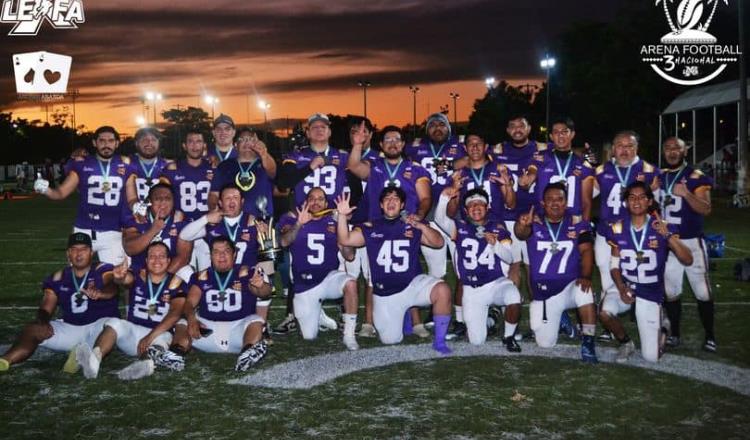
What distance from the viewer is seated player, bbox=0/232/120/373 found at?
6203mm

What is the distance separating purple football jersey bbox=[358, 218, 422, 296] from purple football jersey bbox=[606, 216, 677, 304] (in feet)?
5.83

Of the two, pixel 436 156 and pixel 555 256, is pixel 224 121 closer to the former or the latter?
pixel 436 156

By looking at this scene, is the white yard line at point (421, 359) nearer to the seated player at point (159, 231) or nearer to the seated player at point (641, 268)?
the seated player at point (641, 268)

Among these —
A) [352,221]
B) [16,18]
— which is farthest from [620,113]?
[352,221]

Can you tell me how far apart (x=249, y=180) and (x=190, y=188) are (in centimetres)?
66

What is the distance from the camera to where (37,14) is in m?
26.5

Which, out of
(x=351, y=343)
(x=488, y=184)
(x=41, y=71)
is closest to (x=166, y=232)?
(x=351, y=343)

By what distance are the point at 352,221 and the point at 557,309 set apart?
7.48ft

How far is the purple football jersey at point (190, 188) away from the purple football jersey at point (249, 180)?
19 centimetres

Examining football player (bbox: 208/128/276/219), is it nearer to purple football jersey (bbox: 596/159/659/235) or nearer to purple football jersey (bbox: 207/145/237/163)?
purple football jersey (bbox: 207/145/237/163)

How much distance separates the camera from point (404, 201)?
6.89m

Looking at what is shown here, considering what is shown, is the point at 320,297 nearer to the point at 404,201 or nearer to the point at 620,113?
the point at 404,201

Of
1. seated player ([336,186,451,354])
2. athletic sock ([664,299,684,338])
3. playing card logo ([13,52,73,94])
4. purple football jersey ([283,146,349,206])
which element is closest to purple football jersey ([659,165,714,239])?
athletic sock ([664,299,684,338])

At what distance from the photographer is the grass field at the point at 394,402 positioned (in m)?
4.57
